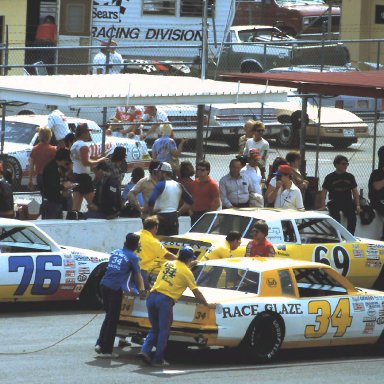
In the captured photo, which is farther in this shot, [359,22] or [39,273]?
[359,22]

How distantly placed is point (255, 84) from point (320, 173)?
402cm

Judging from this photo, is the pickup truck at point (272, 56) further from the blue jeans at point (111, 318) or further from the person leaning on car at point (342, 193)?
the blue jeans at point (111, 318)

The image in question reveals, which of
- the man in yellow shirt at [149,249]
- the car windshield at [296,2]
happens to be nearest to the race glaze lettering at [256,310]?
the man in yellow shirt at [149,249]

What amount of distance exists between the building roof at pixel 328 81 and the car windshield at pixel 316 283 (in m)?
7.31

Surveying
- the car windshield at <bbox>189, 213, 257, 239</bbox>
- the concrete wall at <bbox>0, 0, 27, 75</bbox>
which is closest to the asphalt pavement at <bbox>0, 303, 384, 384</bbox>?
the car windshield at <bbox>189, 213, 257, 239</bbox>

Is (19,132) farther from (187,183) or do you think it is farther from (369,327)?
(369,327)

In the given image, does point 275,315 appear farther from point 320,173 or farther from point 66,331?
point 320,173

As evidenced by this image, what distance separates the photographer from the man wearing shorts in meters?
20.5

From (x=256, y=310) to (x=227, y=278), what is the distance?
0.70 m

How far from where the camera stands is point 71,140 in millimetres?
21312

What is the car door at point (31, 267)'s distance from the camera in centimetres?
1577

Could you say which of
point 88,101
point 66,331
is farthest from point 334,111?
point 66,331

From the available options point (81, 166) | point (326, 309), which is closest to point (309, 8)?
point (81, 166)

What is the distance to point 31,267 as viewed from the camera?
15.9 metres
